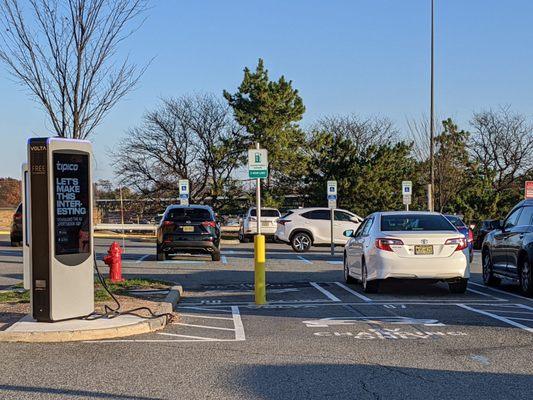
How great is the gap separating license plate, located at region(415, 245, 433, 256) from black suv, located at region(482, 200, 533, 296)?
1721mm

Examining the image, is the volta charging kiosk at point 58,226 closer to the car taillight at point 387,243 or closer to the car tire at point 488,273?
the car taillight at point 387,243

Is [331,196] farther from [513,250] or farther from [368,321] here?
[368,321]

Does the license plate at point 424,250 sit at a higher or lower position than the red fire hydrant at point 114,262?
higher

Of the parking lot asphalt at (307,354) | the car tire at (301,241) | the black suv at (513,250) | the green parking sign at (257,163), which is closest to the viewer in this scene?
the parking lot asphalt at (307,354)

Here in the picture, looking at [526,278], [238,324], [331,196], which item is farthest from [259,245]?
[331,196]

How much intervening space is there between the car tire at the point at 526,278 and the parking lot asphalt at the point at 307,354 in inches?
18.0

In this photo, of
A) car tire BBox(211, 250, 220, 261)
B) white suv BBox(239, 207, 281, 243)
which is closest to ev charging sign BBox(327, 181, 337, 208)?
car tire BBox(211, 250, 220, 261)

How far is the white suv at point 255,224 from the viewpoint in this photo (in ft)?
112

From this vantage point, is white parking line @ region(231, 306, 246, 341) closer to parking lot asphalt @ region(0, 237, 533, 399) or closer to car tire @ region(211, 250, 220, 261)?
parking lot asphalt @ region(0, 237, 533, 399)

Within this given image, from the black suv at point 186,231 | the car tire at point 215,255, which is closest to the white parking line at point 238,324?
the black suv at point 186,231

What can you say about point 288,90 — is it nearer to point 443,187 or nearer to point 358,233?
point 443,187

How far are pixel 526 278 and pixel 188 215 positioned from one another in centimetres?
1025

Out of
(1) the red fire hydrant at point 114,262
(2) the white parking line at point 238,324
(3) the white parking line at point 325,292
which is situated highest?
(1) the red fire hydrant at point 114,262

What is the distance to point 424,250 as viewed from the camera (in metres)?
12.3
